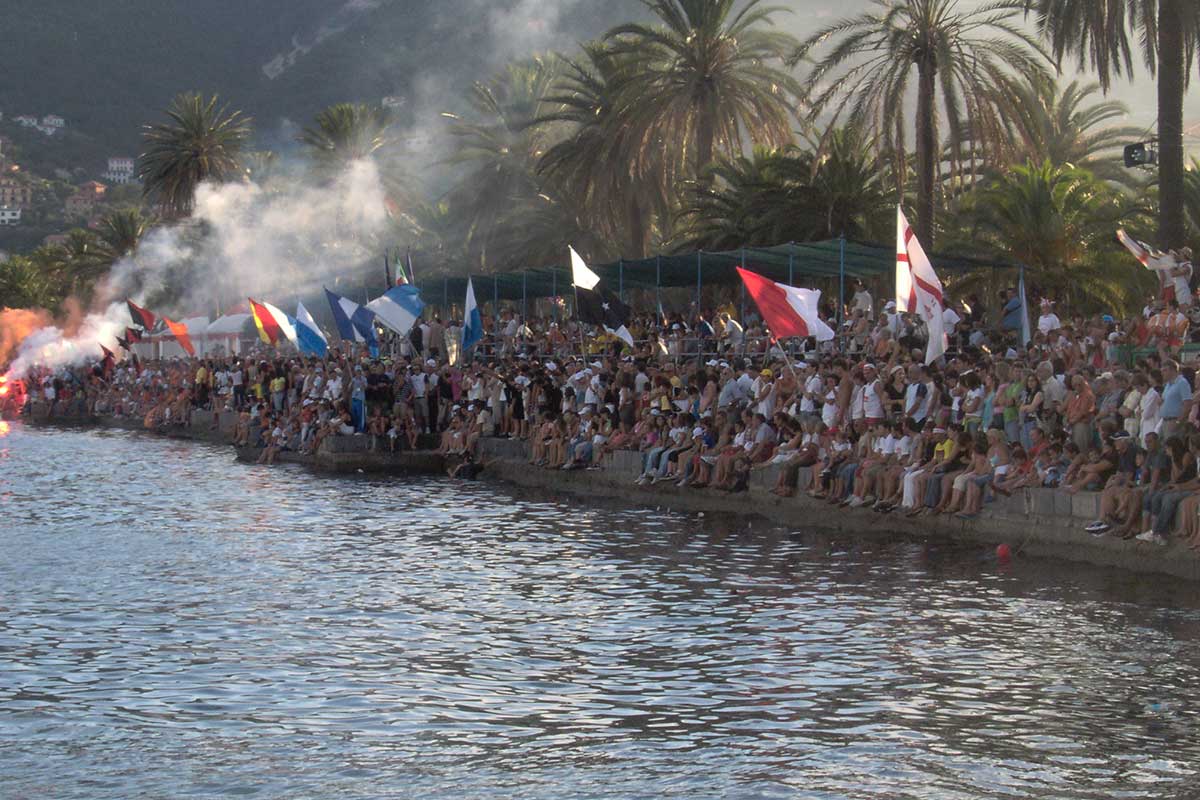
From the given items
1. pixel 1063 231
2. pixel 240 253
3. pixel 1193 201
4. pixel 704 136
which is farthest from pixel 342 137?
pixel 1063 231

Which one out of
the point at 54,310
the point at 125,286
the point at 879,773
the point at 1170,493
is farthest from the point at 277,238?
the point at 879,773

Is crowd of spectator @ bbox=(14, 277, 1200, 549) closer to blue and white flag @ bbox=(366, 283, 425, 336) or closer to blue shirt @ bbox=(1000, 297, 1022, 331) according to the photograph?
blue shirt @ bbox=(1000, 297, 1022, 331)

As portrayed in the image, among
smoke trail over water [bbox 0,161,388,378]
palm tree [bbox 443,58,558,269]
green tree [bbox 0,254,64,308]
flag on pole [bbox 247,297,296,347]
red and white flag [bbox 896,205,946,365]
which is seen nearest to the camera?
red and white flag [bbox 896,205,946,365]

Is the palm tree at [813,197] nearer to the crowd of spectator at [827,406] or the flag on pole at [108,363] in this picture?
the crowd of spectator at [827,406]

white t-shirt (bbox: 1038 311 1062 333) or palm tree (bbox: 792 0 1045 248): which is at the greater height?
palm tree (bbox: 792 0 1045 248)

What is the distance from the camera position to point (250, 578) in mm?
22406

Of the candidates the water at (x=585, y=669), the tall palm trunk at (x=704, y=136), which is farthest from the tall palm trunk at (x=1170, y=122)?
the tall palm trunk at (x=704, y=136)

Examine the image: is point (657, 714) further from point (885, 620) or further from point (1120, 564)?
point (1120, 564)

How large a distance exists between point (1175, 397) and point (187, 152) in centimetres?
7269

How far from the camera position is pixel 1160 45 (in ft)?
96.9

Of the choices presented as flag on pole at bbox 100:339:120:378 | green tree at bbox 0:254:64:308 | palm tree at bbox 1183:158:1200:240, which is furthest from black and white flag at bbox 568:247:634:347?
green tree at bbox 0:254:64:308

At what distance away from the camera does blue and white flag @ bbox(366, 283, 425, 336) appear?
41.8 metres

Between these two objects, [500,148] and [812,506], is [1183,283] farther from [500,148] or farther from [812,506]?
[500,148]

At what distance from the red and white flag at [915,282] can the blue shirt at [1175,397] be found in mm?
5689
